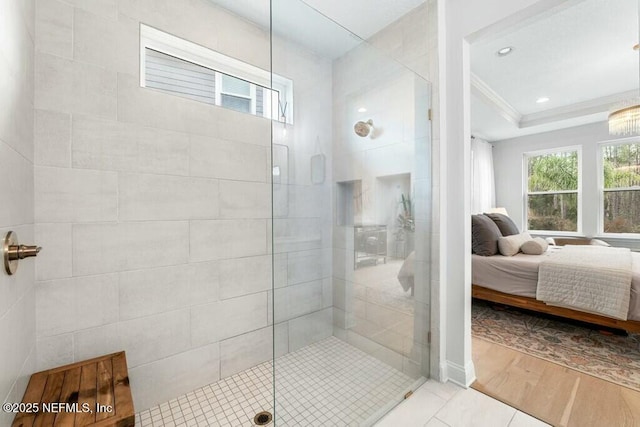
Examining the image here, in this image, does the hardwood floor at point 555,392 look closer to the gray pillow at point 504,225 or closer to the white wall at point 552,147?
the gray pillow at point 504,225

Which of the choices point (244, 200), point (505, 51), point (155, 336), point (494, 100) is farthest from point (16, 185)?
point (494, 100)

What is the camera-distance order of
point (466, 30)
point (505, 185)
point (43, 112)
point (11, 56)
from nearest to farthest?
point (11, 56) < point (43, 112) < point (466, 30) < point (505, 185)

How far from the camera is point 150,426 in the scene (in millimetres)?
1437

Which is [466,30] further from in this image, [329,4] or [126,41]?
[126,41]

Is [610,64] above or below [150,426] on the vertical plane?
above

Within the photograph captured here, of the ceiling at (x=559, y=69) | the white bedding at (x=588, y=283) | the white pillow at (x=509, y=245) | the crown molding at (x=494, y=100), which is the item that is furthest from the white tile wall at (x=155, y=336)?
the crown molding at (x=494, y=100)

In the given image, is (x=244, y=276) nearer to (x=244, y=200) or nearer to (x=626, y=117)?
(x=244, y=200)

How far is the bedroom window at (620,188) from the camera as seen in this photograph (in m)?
4.32

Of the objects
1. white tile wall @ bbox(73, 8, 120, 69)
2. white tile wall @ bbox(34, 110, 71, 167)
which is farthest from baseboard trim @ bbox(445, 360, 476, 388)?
white tile wall @ bbox(73, 8, 120, 69)

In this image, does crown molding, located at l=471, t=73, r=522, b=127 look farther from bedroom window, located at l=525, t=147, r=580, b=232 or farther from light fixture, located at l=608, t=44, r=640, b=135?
light fixture, located at l=608, t=44, r=640, b=135

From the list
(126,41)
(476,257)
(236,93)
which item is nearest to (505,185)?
(476,257)

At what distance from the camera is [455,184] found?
1765 millimetres

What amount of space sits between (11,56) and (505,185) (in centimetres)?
665

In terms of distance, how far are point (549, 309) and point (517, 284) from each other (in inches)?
12.2
